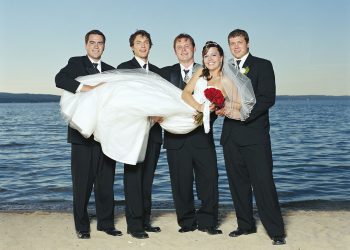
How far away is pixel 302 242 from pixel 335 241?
41 cm

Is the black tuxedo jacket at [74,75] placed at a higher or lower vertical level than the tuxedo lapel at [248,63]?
lower

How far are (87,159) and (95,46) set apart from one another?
1240mm

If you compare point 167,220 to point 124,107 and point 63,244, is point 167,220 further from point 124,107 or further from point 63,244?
point 124,107

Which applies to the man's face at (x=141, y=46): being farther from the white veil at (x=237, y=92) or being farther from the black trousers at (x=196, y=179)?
the black trousers at (x=196, y=179)

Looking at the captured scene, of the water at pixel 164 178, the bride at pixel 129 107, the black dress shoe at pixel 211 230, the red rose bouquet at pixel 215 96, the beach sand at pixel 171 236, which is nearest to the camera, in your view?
the red rose bouquet at pixel 215 96

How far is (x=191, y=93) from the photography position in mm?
5547

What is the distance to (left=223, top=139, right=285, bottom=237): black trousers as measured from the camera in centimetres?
555

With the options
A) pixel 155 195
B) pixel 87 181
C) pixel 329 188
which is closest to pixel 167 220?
pixel 87 181

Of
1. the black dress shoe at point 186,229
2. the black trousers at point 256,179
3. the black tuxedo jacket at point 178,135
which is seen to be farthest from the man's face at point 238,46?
the black dress shoe at point 186,229

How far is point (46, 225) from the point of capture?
22.1ft

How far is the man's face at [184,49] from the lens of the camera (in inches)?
229

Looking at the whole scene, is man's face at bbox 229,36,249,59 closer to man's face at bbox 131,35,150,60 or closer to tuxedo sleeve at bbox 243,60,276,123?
tuxedo sleeve at bbox 243,60,276,123

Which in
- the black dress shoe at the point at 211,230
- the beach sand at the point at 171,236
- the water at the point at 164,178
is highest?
the black dress shoe at the point at 211,230

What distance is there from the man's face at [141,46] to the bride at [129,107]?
411mm
